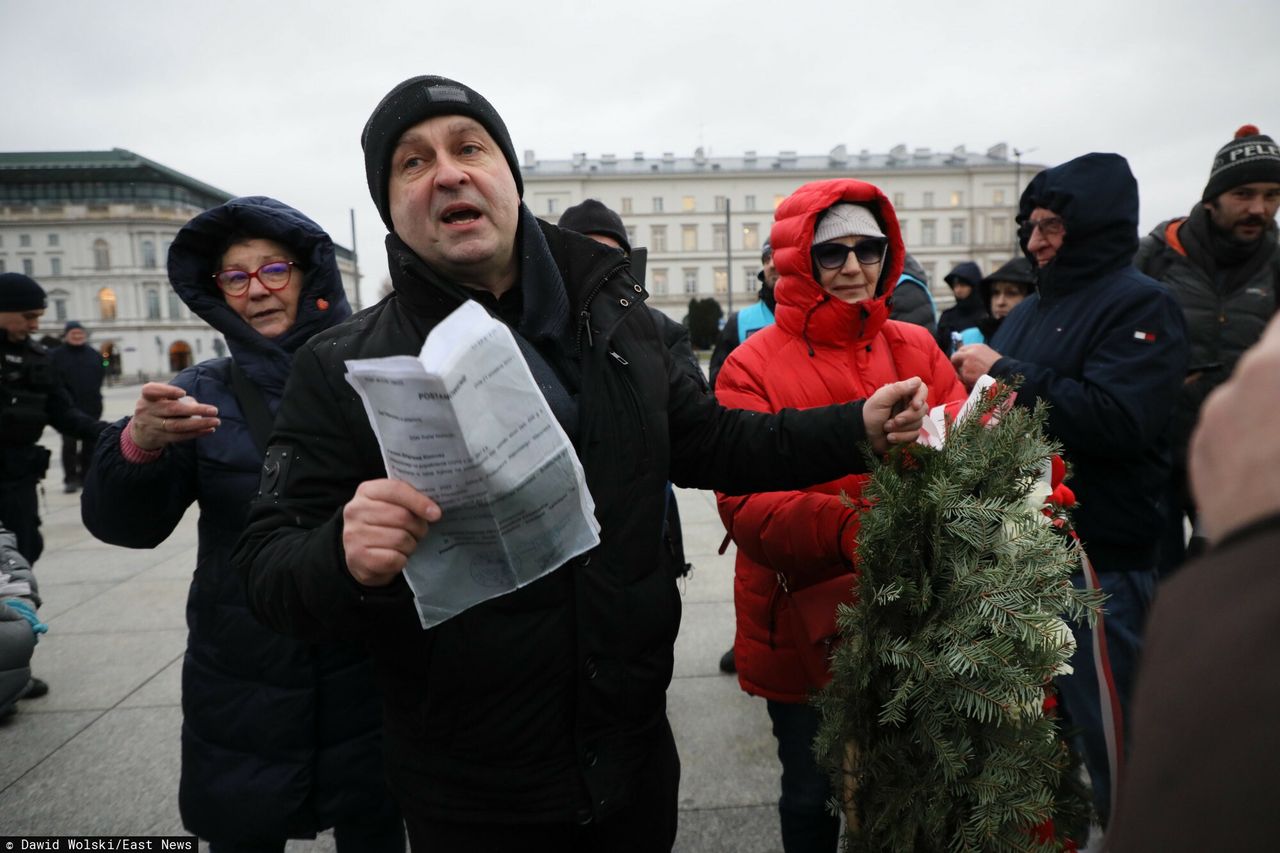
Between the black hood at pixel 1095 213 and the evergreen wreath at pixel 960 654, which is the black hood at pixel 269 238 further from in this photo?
the black hood at pixel 1095 213

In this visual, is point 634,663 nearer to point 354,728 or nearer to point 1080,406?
point 354,728

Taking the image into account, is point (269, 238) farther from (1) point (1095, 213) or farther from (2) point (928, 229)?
(2) point (928, 229)

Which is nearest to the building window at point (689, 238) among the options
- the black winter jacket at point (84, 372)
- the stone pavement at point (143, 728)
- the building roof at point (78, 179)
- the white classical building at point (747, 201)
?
the white classical building at point (747, 201)

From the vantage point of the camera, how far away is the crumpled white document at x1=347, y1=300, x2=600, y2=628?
39.6 inches

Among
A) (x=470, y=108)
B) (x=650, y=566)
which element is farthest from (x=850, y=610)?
(x=470, y=108)

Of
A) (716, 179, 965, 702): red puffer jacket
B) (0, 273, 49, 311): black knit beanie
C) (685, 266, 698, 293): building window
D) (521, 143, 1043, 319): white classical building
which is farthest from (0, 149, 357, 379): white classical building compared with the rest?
(716, 179, 965, 702): red puffer jacket

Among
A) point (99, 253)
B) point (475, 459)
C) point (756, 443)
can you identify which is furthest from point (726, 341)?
point (99, 253)

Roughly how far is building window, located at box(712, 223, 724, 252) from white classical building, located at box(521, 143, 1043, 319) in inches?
3.7

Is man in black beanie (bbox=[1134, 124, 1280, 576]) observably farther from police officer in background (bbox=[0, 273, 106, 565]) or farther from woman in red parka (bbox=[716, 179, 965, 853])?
police officer in background (bbox=[0, 273, 106, 565])

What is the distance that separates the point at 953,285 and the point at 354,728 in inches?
277

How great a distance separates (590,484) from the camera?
1.60 metres

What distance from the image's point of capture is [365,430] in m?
1.48

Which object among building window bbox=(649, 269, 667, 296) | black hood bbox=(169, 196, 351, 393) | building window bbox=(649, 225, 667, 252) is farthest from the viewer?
building window bbox=(649, 269, 667, 296)

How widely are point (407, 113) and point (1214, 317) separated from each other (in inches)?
133
